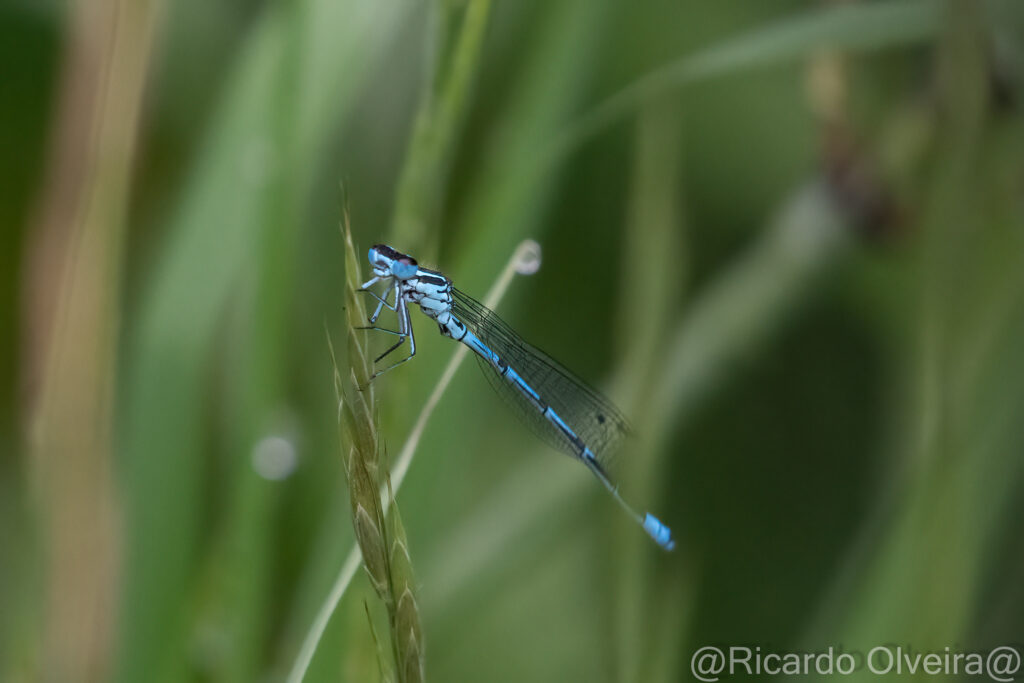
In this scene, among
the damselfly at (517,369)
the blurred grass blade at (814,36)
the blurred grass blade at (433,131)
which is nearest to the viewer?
the blurred grass blade at (433,131)

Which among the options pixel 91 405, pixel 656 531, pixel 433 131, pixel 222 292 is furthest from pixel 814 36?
pixel 91 405

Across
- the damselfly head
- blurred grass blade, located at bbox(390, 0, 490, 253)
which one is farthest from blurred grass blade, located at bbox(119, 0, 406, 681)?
blurred grass blade, located at bbox(390, 0, 490, 253)

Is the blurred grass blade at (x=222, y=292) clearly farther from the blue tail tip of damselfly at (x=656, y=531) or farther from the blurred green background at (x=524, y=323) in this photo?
the blue tail tip of damselfly at (x=656, y=531)

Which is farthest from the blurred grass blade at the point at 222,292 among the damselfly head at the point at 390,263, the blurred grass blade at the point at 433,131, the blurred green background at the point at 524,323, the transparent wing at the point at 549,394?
the transparent wing at the point at 549,394

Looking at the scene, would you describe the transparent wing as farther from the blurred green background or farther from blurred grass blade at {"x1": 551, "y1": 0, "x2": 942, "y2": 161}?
blurred grass blade at {"x1": 551, "y1": 0, "x2": 942, "y2": 161}

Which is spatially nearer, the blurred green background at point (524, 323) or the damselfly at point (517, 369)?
the blurred green background at point (524, 323)

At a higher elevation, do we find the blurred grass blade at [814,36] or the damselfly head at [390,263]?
the blurred grass blade at [814,36]

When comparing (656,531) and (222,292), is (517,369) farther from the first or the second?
(222,292)

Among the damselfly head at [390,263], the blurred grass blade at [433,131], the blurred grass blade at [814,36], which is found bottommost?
the damselfly head at [390,263]
